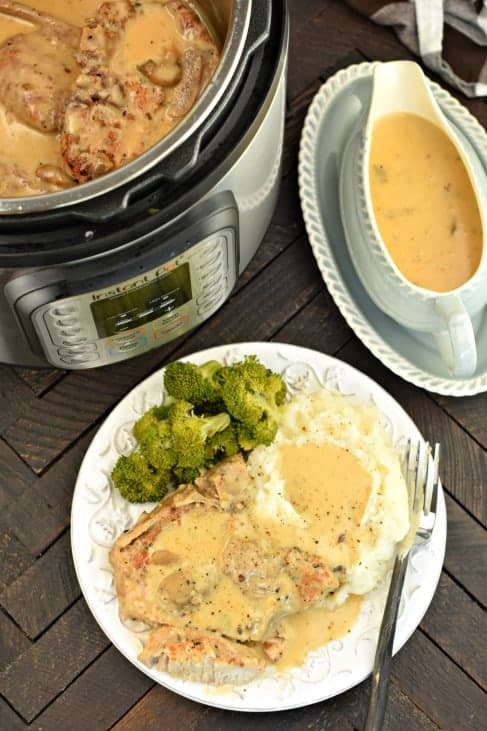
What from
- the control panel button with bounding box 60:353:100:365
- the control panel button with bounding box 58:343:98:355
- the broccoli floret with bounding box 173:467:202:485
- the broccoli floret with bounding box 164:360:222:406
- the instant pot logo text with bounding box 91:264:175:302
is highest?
the instant pot logo text with bounding box 91:264:175:302

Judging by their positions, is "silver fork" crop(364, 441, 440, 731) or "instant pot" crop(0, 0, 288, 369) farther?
"silver fork" crop(364, 441, 440, 731)

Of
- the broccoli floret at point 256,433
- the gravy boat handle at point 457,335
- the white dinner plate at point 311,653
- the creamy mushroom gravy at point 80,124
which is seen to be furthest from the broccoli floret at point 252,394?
the creamy mushroom gravy at point 80,124

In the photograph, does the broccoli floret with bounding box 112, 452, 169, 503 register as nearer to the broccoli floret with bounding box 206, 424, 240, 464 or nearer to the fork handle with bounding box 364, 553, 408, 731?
the broccoli floret with bounding box 206, 424, 240, 464

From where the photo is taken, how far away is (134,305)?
182 cm

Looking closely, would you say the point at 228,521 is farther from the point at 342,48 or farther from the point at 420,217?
the point at 342,48

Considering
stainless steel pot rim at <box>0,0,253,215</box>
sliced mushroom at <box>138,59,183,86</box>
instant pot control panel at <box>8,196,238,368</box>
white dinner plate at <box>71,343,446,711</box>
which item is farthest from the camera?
white dinner plate at <box>71,343,446,711</box>

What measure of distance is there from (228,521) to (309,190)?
30.6 inches

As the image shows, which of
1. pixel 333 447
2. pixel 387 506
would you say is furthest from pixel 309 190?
pixel 387 506

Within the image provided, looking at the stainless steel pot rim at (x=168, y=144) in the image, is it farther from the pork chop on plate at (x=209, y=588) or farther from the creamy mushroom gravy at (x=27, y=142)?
the pork chop on plate at (x=209, y=588)

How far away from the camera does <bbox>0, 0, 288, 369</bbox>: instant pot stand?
60.8 inches

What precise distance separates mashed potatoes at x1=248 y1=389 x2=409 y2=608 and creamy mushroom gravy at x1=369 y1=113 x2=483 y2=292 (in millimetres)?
352

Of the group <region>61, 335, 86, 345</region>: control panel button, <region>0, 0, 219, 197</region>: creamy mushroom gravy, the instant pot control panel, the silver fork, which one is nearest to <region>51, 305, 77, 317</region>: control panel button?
the instant pot control panel

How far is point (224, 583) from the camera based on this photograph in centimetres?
189

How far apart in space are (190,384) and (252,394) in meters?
0.13
